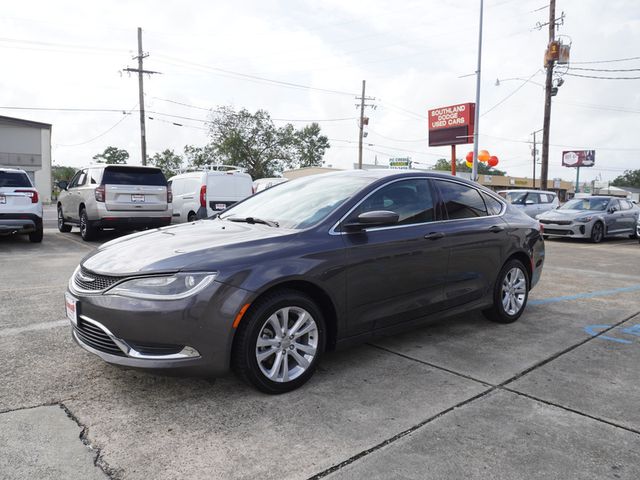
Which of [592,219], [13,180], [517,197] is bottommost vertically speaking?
[592,219]

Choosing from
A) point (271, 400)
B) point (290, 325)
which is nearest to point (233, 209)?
point (290, 325)

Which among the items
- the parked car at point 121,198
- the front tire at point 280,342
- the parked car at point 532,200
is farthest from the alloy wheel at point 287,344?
the parked car at point 532,200

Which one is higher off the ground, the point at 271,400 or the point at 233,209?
the point at 233,209

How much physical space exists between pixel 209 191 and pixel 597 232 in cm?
1128

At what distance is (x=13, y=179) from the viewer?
9.79m

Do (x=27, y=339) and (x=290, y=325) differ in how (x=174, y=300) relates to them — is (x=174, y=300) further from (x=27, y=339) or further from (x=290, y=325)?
(x=27, y=339)

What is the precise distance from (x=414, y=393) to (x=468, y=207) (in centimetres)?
211

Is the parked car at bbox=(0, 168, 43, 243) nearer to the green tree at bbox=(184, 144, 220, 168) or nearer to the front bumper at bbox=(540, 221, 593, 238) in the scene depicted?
the front bumper at bbox=(540, 221, 593, 238)

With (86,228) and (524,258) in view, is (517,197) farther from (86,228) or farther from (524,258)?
(86,228)

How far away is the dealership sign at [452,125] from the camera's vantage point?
92.2ft

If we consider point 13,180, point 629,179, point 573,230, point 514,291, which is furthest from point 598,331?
point 629,179

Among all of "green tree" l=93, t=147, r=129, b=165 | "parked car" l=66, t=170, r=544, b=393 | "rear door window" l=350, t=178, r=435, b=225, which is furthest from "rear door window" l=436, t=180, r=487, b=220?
"green tree" l=93, t=147, r=129, b=165

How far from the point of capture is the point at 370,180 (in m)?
4.07

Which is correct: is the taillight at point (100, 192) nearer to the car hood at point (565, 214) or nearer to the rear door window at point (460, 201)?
the rear door window at point (460, 201)
